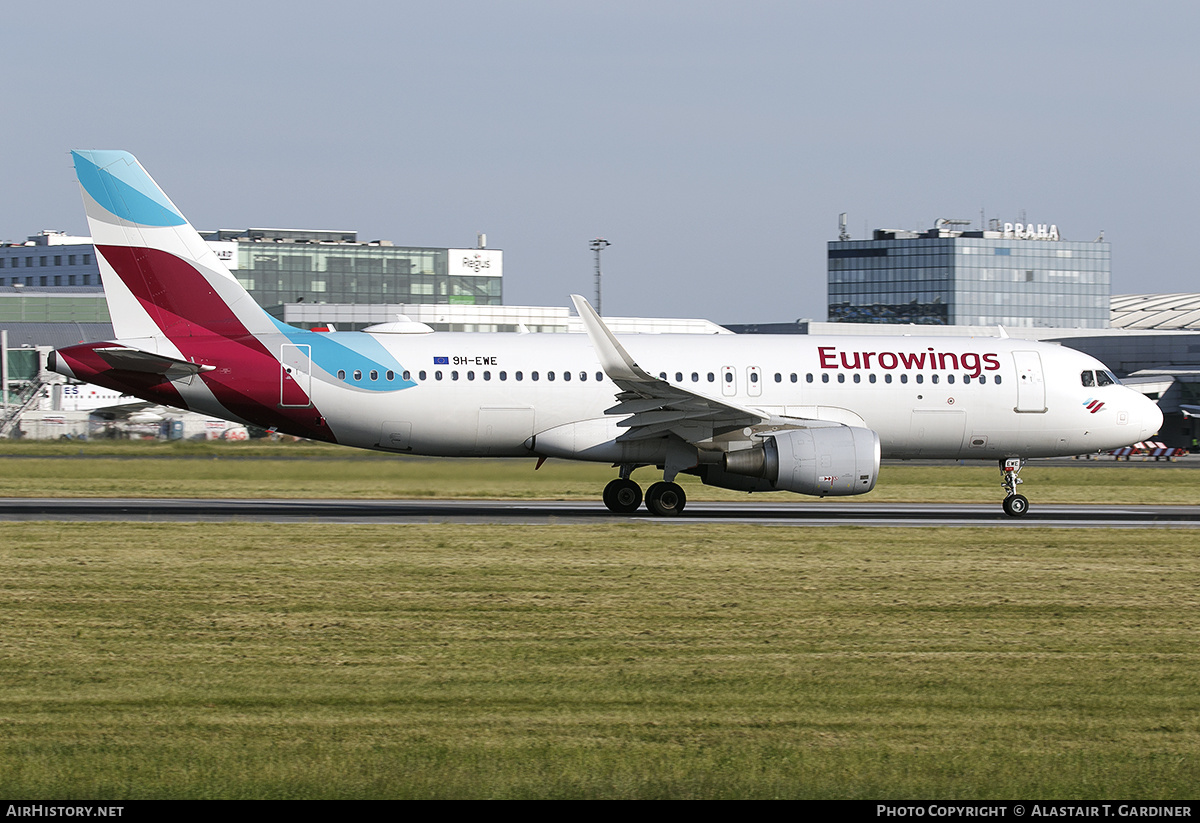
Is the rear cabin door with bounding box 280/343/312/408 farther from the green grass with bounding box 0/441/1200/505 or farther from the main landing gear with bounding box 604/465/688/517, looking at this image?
the main landing gear with bounding box 604/465/688/517

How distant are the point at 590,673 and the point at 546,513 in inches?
576

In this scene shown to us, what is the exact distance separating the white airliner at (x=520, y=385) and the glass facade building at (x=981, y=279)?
130 meters

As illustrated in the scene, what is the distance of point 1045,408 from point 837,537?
856 cm

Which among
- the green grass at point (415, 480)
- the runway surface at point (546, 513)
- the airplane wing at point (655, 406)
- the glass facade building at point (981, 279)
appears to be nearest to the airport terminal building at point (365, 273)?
the glass facade building at point (981, 279)

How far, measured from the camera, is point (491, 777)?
24.5ft

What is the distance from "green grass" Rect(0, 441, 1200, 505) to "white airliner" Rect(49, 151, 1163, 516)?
58.1 inches

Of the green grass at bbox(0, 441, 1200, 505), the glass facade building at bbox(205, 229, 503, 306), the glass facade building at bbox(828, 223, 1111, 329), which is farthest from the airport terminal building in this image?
the green grass at bbox(0, 441, 1200, 505)

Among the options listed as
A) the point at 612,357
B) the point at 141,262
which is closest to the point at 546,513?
the point at 612,357

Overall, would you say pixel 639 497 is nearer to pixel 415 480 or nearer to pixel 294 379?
pixel 415 480

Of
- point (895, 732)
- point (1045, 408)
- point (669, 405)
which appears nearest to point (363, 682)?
point (895, 732)

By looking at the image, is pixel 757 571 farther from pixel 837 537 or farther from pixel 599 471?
pixel 599 471

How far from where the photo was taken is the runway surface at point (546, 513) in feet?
76.0

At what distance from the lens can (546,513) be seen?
25.0 metres

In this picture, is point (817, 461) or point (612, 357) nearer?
point (817, 461)
